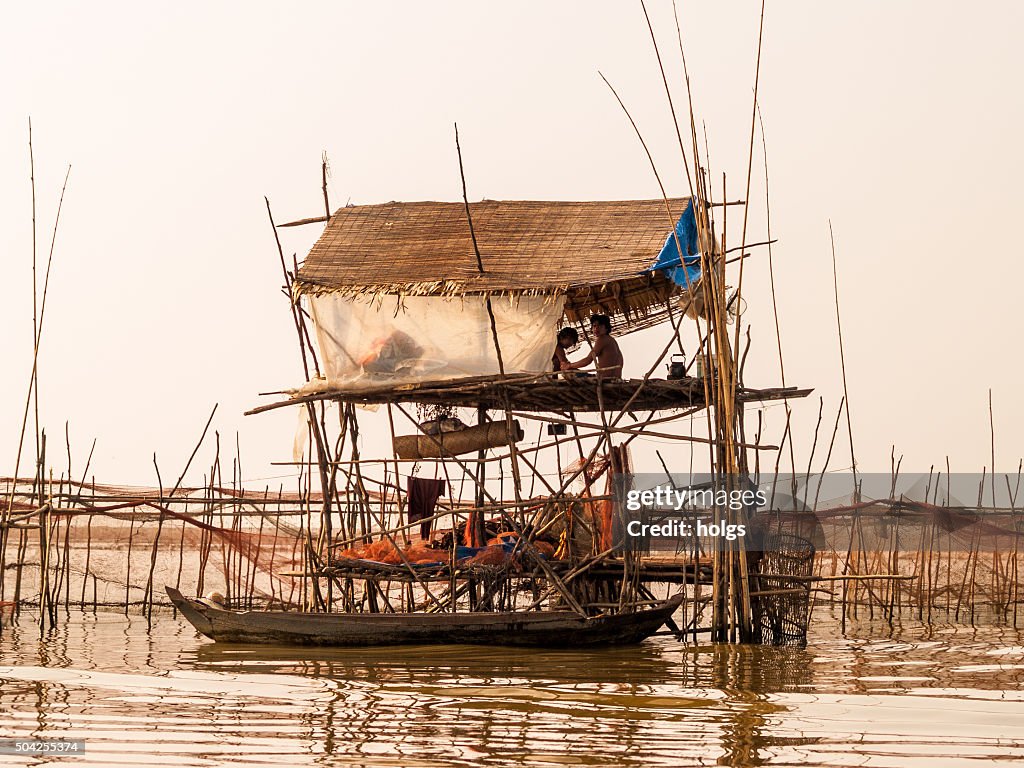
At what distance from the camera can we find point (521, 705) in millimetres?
6426

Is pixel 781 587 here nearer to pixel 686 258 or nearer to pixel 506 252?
pixel 686 258

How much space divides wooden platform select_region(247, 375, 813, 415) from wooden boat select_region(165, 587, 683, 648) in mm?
1562

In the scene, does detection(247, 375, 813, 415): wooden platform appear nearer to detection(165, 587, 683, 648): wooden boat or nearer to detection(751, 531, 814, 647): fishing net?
detection(751, 531, 814, 647): fishing net

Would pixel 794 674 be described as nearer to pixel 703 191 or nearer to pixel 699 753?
pixel 699 753

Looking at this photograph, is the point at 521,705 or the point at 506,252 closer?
the point at 521,705

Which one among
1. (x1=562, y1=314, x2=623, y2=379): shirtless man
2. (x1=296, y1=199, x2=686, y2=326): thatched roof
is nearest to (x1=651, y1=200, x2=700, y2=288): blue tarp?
(x1=296, y1=199, x2=686, y2=326): thatched roof

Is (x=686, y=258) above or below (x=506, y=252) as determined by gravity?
below

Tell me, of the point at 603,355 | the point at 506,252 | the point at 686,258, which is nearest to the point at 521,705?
the point at 603,355

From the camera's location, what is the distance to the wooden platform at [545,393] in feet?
30.1

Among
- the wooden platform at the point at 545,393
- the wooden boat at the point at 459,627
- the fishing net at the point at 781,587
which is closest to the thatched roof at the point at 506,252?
the wooden platform at the point at 545,393

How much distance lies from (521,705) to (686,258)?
4016 millimetres

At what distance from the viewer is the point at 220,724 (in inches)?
230

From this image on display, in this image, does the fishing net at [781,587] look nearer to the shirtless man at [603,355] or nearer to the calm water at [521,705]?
the calm water at [521,705]

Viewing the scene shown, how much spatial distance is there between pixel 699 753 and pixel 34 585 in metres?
11.9
